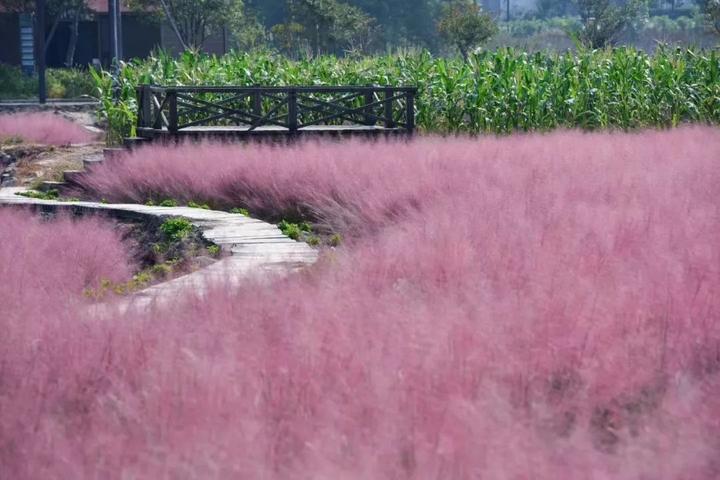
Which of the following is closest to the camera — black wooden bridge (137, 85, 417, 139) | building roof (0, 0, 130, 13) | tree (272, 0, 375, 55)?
black wooden bridge (137, 85, 417, 139)

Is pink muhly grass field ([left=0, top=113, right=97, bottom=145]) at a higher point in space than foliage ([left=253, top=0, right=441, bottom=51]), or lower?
lower

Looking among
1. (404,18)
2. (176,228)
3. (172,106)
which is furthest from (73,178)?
(404,18)

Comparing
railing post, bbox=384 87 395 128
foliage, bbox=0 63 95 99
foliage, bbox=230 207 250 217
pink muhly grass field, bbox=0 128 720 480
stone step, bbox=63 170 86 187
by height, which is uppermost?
pink muhly grass field, bbox=0 128 720 480

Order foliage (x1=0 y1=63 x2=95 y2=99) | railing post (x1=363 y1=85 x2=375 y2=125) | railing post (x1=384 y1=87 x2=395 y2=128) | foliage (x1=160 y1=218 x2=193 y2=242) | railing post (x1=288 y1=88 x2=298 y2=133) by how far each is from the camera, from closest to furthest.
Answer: foliage (x1=160 y1=218 x2=193 y2=242) < railing post (x1=288 y1=88 x2=298 y2=133) < railing post (x1=363 y1=85 x2=375 y2=125) < railing post (x1=384 y1=87 x2=395 y2=128) < foliage (x1=0 y1=63 x2=95 y2=99)

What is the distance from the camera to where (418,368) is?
4.65 meters

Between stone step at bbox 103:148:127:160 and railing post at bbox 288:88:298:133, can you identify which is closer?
stone step at bbox 103:148:127:160

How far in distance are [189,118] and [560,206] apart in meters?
13.9

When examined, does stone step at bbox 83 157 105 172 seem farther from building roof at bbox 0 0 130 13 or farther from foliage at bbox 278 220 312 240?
building roof at bbox 0 0 130 13

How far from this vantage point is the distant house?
46366 millimetres

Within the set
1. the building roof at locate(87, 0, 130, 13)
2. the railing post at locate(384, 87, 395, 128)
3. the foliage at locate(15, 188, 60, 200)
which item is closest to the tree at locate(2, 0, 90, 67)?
the building roof at locate(87, 0, 130, 13)

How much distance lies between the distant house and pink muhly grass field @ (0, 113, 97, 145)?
2066 cm

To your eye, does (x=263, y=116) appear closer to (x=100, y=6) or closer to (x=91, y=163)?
(x=91, y=163)

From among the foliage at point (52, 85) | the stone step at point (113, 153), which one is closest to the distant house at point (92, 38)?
the foliage at point (52, 85)

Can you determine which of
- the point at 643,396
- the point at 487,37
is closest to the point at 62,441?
the point at 643,396
